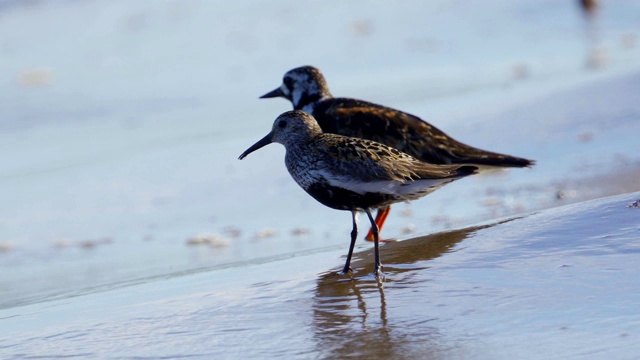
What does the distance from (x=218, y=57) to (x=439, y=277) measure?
7839 millimetres

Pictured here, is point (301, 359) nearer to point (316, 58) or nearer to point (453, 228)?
point (453, 228)

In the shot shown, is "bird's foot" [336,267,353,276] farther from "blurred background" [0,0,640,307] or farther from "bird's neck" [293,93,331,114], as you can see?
"bird's neck" [293,93,331,114]

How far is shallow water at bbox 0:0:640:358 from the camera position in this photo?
4078mm

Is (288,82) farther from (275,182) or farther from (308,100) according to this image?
(275,182)

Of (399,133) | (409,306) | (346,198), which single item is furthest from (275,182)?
(409,306)

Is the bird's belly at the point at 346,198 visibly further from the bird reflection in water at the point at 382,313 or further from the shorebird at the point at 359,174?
the bird reflection in water at the point at 382,313

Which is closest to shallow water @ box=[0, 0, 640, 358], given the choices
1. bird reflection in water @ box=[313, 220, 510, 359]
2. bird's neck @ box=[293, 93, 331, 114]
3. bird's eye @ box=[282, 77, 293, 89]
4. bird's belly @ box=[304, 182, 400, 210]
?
bird reflection in water @ box=[313, 220, 510, 359]

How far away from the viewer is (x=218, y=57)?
11.9 meters

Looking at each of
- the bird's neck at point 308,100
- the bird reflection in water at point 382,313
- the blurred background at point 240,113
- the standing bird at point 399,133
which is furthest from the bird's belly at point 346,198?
the bird's neck at point 308,100

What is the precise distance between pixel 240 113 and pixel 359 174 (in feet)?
16.5

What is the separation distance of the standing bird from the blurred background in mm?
333

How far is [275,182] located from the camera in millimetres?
7879

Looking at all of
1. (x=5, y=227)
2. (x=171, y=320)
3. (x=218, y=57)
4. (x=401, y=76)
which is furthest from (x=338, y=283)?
(x=218, y=57)

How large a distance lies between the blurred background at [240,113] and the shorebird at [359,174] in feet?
2.93
